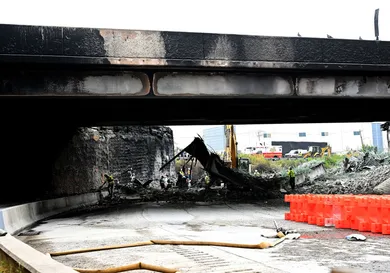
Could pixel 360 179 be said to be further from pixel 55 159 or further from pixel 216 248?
pixel 216 248

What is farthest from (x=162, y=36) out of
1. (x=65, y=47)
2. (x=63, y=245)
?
(x=63, y=245)

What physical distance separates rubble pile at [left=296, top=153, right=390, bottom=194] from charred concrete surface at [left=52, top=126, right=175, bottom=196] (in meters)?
12.1

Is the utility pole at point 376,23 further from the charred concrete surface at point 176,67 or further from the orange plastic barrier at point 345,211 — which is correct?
the orange plastic barrier at point 345,211

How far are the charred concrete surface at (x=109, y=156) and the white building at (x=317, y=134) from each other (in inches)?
2972

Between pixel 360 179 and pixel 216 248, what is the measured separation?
68.0ft

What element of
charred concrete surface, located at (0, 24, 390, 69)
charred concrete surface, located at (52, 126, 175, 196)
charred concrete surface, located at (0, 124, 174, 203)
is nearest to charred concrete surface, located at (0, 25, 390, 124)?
charred concrete surface, located at (0, 24, 390, 69)

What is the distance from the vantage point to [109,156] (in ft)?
119

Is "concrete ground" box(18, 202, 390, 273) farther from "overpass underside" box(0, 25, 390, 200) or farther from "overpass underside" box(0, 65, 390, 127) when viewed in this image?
"overpass underside" box(0, 25, 390, 200)

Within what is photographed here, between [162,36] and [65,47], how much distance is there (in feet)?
9.41

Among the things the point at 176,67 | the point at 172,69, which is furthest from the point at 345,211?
the point at 172,69

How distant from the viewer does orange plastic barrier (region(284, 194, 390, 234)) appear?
11.3m

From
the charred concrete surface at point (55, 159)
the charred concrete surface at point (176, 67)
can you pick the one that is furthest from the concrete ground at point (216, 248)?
the charred concrete surface at point (55, 159)

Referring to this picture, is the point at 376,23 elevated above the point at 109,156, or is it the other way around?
the point at 376,23

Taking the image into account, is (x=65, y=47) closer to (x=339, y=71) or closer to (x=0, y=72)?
(x=0, y=72)
